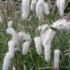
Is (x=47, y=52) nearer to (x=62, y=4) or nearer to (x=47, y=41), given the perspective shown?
(x=47, y=41)

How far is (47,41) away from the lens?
1.02 m

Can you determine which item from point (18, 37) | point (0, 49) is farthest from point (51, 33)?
point (0, 49)

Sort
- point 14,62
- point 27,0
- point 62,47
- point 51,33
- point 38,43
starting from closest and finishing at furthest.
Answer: point 51,33
point 38,43
point 27,0
point 14,62
point 62,47

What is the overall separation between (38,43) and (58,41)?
1.16 metres

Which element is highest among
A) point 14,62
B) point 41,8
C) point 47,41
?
point 41,8

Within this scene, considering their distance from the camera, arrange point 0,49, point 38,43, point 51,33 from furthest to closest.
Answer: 1. point 0,49
2. point 38,43
3. point 51,33

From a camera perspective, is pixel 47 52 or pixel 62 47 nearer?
pixel 47 52

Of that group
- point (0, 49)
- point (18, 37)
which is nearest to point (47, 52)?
point (18, 37)

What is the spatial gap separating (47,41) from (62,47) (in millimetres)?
1278

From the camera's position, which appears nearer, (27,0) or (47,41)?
(47,41)

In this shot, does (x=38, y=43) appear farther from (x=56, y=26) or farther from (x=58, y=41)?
(x=58, y=41)

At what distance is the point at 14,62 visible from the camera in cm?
142

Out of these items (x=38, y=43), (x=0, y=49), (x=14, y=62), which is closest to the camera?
(x=38, y=43)

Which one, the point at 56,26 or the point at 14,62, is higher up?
the point at 56,26
